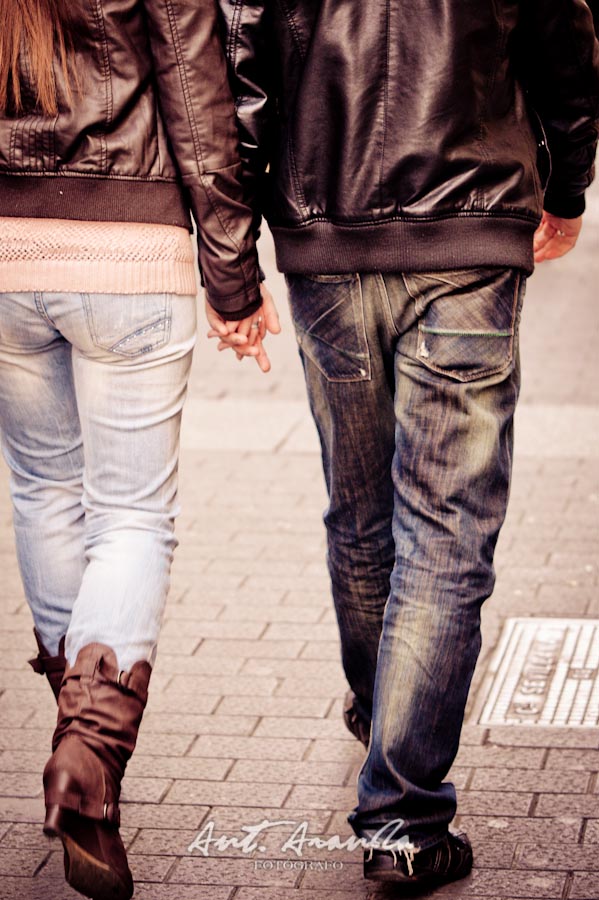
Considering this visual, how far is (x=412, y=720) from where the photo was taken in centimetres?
300

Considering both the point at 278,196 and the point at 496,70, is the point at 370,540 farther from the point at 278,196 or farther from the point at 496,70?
the point at 496,70

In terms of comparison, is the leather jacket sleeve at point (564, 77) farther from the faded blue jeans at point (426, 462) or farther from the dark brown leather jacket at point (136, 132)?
the dark brown leather jacket at point (136, 132)

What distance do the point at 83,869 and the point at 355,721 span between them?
110 cm

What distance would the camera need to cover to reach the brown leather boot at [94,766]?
8.68 ft

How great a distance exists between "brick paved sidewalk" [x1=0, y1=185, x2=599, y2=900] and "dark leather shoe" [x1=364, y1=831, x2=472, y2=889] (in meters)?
0.04

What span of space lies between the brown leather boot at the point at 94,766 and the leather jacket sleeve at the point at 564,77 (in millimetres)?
1367

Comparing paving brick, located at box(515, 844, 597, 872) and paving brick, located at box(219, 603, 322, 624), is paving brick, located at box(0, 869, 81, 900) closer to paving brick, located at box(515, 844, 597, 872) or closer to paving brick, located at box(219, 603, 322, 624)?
paving brick, located at box(515, 844, 597, 872)

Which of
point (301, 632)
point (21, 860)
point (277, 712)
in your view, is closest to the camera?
point (21, 860)

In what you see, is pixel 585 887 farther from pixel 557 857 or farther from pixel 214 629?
pixel 214 629

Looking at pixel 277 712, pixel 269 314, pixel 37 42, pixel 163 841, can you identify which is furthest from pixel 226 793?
pixel 37 42

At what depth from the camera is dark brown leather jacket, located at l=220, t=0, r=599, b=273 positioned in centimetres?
285

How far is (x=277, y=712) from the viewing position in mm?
4004

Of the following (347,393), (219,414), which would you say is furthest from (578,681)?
(219,414)

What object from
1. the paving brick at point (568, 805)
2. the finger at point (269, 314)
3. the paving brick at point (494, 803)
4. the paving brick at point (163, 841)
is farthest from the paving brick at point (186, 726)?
the finger at point (269, 314)
